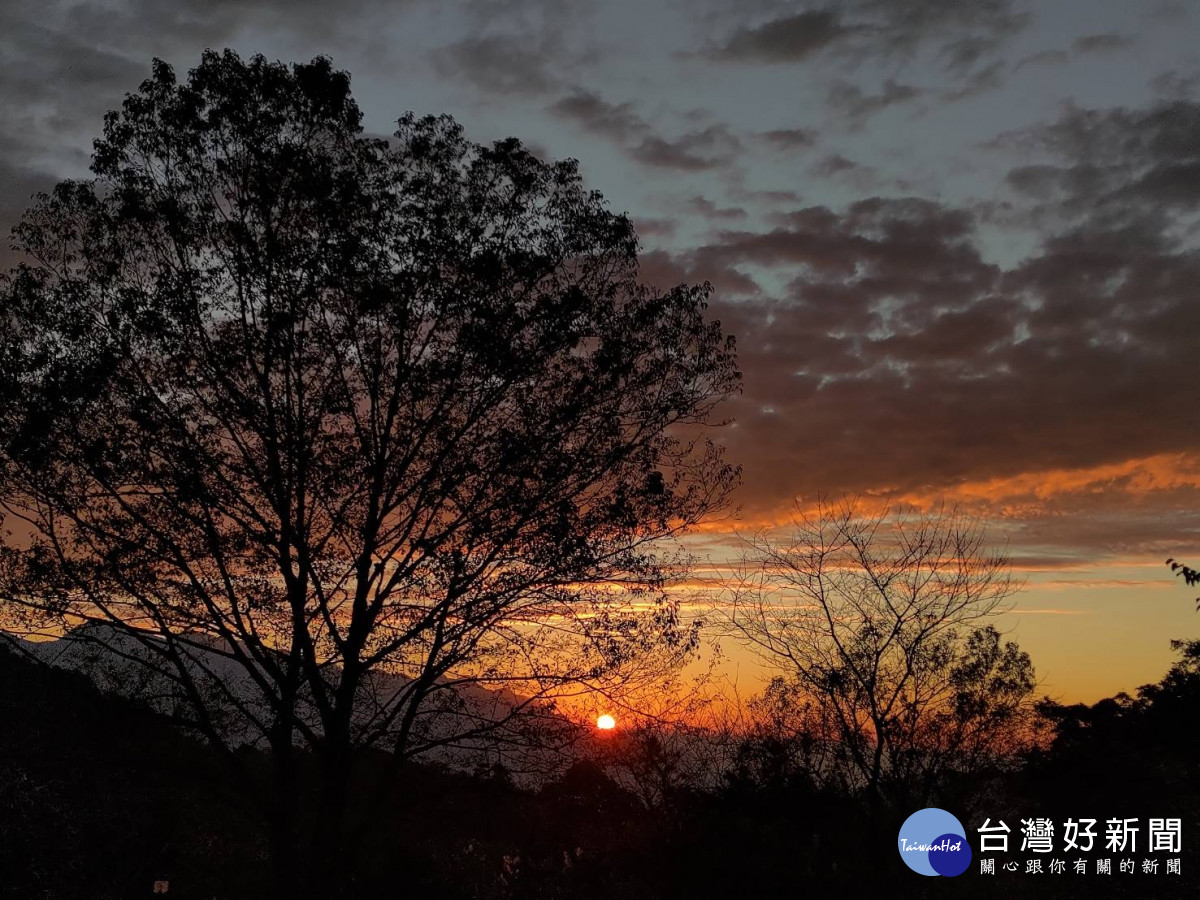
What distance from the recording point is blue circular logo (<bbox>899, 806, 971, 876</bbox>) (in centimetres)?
1934

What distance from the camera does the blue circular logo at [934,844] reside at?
1934cm

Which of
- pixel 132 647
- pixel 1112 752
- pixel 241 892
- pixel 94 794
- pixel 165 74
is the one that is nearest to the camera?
pixel 165 74

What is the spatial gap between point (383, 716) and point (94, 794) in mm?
15564

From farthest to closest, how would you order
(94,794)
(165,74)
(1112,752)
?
(1112,752) < (94,794) < (165,74)

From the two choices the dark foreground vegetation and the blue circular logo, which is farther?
the blue circular logo

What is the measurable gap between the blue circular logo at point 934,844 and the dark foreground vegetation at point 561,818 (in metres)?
0.30

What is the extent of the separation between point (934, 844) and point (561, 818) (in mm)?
17368

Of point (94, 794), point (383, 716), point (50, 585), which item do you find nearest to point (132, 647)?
point (50, 585)

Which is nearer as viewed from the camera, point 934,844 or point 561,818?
point 934,844

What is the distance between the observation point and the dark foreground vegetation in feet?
56.0

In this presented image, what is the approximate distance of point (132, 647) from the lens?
16.2 m

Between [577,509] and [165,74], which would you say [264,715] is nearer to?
[577,509]

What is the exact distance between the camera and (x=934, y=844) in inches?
781

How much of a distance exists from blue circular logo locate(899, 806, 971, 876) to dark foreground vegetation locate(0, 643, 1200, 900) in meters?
0.30
